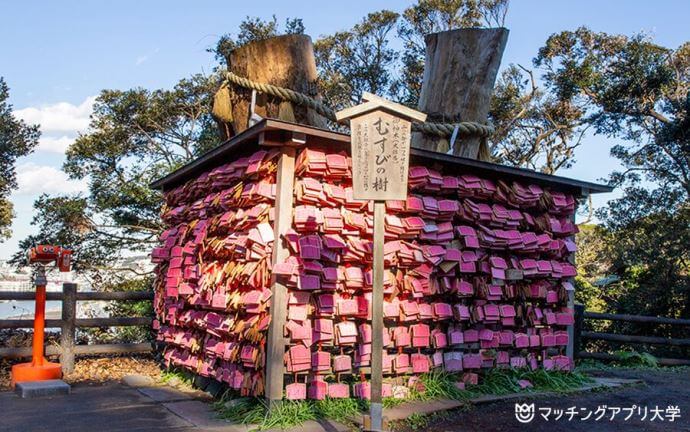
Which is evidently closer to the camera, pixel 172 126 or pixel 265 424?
pixel 265 424

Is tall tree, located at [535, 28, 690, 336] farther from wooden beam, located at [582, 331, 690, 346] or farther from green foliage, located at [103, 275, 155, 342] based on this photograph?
green foliage, located at [103, 275, 155, 342]

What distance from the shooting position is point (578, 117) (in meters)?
19.1

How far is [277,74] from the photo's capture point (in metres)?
6.71

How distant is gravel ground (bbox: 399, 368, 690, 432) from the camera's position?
5.07 m

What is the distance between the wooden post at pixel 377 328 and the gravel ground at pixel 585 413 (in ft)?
3.03

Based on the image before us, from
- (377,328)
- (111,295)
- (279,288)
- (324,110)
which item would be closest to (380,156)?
(377,328)

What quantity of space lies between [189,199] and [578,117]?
15.0 meters

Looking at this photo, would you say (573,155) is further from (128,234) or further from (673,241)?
(128,234)

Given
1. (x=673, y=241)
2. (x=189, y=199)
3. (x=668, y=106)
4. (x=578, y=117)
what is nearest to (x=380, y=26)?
(x=578, y=117)

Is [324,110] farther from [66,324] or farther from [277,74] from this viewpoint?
[66,324]

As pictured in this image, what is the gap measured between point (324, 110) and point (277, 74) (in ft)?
2.39

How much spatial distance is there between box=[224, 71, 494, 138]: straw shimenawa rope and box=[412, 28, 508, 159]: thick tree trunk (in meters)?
0.19

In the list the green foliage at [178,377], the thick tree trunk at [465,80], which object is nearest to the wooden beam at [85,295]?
the green foliage at [178,377]

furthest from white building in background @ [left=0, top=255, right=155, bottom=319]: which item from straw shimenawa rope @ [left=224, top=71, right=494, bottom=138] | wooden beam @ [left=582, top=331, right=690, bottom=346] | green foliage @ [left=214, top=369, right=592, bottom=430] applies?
wooden beam @ [left=582, top=331, right=690, bottom=346]
